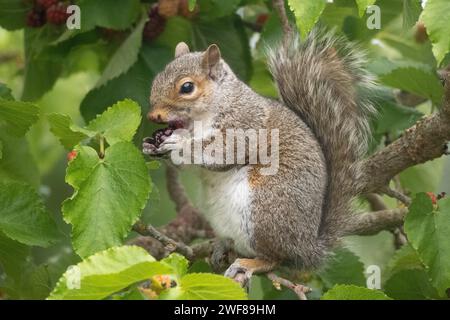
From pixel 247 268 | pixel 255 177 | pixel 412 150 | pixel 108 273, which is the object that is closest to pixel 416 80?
pixel 412 150

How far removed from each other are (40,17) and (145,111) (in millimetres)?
400

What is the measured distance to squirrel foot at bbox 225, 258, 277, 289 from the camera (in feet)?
5.81

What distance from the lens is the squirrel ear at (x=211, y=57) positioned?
6.54 feet

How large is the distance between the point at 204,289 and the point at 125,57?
1.06 m

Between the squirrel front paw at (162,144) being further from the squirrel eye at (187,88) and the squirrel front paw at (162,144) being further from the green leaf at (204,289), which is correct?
the green leaf at (204,289)

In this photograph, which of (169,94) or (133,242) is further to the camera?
(133,242)

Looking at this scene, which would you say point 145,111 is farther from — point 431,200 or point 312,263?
point 431,200

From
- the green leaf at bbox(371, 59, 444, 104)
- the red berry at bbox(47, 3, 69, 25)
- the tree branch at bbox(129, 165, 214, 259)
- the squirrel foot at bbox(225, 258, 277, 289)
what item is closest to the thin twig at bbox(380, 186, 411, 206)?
the green leaf at bbox(371, 59, 444, 104)

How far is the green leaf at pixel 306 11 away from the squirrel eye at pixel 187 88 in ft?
1.94

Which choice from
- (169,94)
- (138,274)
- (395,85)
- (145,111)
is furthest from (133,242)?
(138,274)

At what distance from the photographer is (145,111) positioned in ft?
7.37

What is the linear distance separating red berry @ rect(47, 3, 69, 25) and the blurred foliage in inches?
2.0

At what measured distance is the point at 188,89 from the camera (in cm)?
198

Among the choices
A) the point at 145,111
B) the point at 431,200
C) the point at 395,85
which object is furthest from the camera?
the point at 145,111
